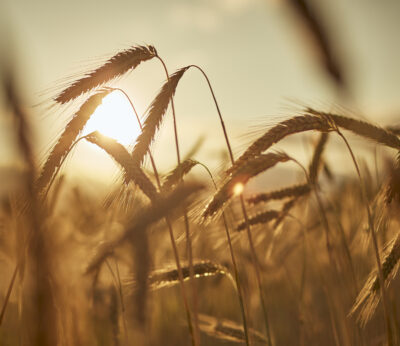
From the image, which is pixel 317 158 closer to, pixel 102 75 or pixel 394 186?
pixel 394 186

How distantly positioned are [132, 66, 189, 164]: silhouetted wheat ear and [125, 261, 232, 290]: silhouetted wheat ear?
0.82 metres

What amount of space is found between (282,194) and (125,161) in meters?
1.26

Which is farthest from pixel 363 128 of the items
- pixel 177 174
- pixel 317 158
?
pixel 317 158

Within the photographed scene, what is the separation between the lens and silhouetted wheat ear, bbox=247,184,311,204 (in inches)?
100

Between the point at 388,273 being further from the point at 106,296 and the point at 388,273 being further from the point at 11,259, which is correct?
the point at 11,259

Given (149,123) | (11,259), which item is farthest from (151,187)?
(11,259)

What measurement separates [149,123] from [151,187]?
35cm

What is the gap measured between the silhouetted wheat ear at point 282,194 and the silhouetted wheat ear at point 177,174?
56 cm

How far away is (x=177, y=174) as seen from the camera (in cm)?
206

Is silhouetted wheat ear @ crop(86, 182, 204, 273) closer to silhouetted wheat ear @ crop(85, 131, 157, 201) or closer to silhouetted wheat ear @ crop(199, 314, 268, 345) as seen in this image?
silhouetted wheat ear @ crop(85, 131, 157, 201)

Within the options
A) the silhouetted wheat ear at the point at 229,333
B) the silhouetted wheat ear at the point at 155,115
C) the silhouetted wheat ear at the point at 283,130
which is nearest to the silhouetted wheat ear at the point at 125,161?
the silhouetted wheat ear at the point at 155,115

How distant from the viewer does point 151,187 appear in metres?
1.68

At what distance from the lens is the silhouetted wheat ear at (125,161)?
5.49 feet

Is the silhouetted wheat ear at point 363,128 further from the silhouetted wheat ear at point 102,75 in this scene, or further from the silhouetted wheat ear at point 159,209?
the silhouetted wheat ear at point 102,75
